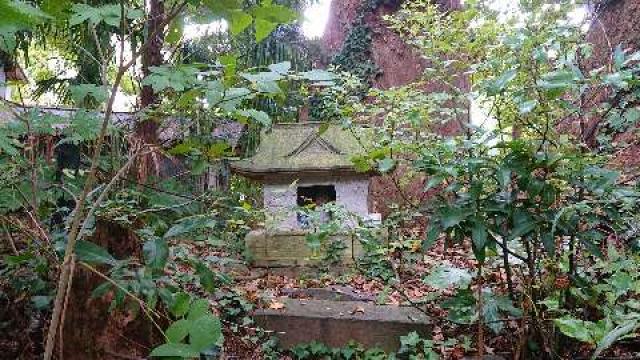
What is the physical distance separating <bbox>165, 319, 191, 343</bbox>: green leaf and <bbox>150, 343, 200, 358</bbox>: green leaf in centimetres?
2

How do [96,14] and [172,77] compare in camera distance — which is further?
[172,77]

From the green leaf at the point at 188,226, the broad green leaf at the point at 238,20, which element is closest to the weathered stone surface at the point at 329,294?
the green leaf at the point at 188,226

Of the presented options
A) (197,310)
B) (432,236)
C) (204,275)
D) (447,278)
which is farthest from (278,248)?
(197,310)

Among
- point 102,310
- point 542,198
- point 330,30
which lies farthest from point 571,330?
point 330,30

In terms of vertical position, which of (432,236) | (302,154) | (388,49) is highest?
(388,49)

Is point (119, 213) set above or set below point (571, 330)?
above

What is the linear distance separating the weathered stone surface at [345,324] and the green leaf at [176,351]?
2.73 m

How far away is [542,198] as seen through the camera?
6.71 ft

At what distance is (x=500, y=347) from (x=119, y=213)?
7.43 ft

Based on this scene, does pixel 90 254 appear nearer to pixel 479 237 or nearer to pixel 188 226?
pixel 188 226

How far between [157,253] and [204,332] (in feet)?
1.66

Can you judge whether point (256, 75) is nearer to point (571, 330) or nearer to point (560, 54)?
point (571, 330)

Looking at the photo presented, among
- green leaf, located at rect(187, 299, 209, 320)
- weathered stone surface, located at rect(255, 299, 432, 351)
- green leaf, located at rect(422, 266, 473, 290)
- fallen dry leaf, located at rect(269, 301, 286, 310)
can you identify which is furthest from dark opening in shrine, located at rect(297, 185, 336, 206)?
green leaf, located at rect(187, 299, 209, 320)

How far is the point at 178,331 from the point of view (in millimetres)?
908
